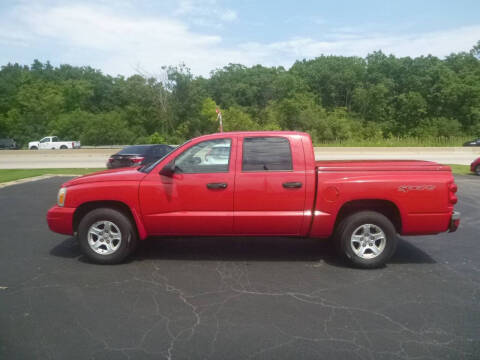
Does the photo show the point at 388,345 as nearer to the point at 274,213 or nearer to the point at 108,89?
the point at 274,213

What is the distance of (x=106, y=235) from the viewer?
4.93m

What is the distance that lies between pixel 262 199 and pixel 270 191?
15 centimetres

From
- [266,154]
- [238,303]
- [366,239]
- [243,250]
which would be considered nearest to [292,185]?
[266,154]

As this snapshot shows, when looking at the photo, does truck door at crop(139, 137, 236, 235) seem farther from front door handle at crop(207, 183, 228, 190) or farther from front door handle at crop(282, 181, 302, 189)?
front door handle at crop(282, 181, 302, 189)

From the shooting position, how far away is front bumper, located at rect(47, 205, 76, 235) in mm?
4898

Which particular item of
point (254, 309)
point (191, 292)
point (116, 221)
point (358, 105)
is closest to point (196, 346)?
point (254, 309)

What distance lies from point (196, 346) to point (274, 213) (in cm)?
208

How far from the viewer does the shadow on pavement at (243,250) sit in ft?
17.2

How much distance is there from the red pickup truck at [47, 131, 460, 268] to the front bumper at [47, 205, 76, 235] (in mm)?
14

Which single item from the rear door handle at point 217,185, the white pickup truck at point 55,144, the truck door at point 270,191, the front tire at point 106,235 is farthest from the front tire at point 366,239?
the white pickup truck at point 55,144

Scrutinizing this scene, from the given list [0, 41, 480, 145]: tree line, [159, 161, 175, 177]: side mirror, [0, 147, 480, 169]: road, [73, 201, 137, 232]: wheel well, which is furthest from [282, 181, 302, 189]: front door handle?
[0, 41, 480, 145]: tree line

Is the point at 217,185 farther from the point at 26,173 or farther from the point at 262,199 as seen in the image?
the point at 26,173

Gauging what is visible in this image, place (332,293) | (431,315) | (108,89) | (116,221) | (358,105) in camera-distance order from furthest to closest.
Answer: (108,89) → (358,105) → (116,221) → (332,293) → (431,315)

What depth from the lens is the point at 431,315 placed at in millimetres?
3543
